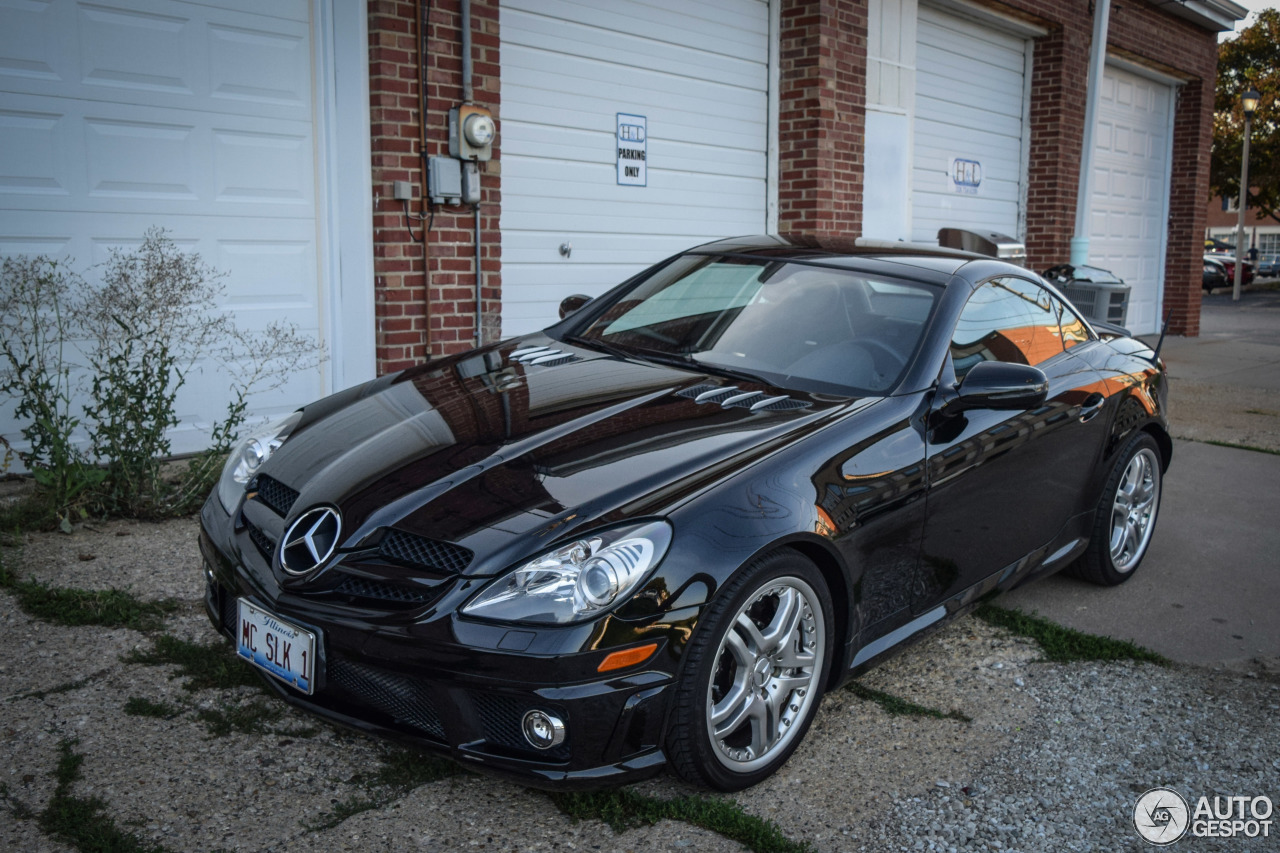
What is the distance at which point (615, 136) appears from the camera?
7844 millimetres

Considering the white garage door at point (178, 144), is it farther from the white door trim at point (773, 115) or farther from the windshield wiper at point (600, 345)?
the white door trim at point (773, 115)

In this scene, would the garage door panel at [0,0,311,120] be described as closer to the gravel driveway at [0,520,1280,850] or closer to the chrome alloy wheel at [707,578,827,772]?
the gravel driveway at [0,520,1280,850]

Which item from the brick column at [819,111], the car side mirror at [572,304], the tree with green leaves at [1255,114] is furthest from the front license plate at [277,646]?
the tree with green leaves at [1255,114]

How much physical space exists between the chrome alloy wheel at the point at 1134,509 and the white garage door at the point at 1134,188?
9988 millimetres

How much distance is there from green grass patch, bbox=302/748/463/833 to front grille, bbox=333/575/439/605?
413 mm

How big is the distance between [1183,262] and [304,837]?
638 inches

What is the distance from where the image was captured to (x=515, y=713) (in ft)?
7.86

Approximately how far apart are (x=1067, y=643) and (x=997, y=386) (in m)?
1.17

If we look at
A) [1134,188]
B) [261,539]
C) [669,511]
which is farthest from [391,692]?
[1134,188]

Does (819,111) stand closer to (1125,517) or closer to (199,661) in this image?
(1125,517)

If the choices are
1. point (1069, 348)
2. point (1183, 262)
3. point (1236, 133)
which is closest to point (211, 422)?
point (1069, 348)

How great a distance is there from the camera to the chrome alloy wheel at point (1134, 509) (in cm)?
455

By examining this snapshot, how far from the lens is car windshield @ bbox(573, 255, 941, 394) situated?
11.5 ft

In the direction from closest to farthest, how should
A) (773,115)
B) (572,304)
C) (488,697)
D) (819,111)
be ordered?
(488,697) → (572,304) → (819,111) → (773,115)
